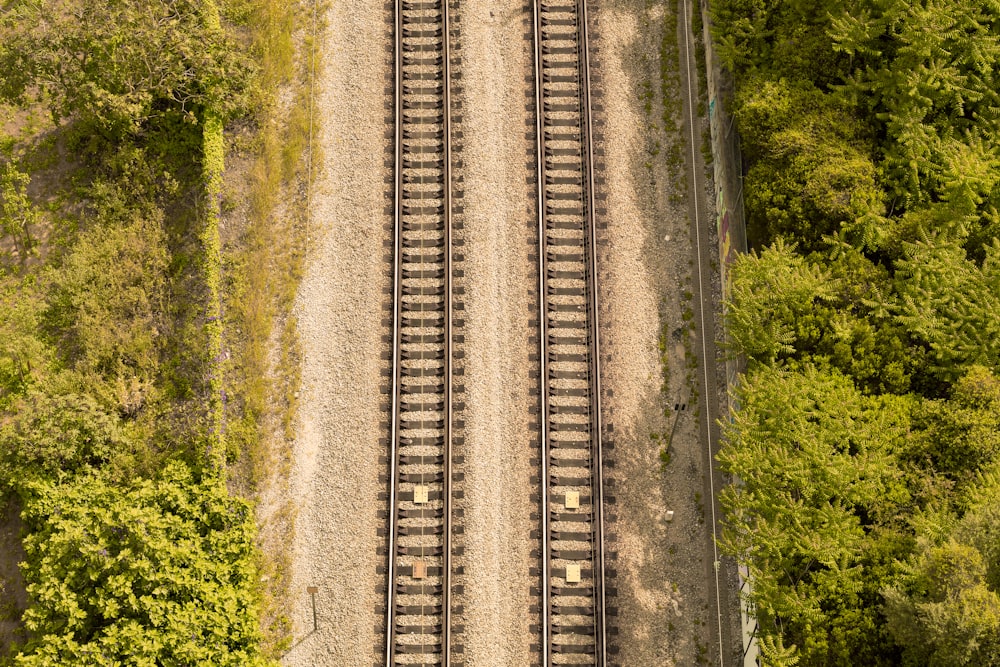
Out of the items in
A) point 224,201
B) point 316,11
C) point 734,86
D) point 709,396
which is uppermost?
point 316,11

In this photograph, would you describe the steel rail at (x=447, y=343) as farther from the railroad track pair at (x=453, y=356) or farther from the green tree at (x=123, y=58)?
the green tree at (x=123, y=58)

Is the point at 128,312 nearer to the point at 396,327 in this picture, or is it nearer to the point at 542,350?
the point at 396,327

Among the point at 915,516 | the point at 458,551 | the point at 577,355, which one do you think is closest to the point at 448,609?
the point at 458,551

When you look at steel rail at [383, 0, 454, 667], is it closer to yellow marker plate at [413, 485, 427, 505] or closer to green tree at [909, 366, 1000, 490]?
yellow marker plate at [413, 485, 427, 505]

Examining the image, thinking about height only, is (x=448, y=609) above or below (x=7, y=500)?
below

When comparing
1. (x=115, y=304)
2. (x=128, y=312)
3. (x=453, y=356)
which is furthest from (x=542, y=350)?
(x=115, y=304)

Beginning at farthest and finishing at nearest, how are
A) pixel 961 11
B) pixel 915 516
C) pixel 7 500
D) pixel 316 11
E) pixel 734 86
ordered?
pixel 316 11, pixel 734 86, pixel 7 500, pixel 961 11, pixel 915 516

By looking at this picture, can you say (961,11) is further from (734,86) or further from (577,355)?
(577,355)
